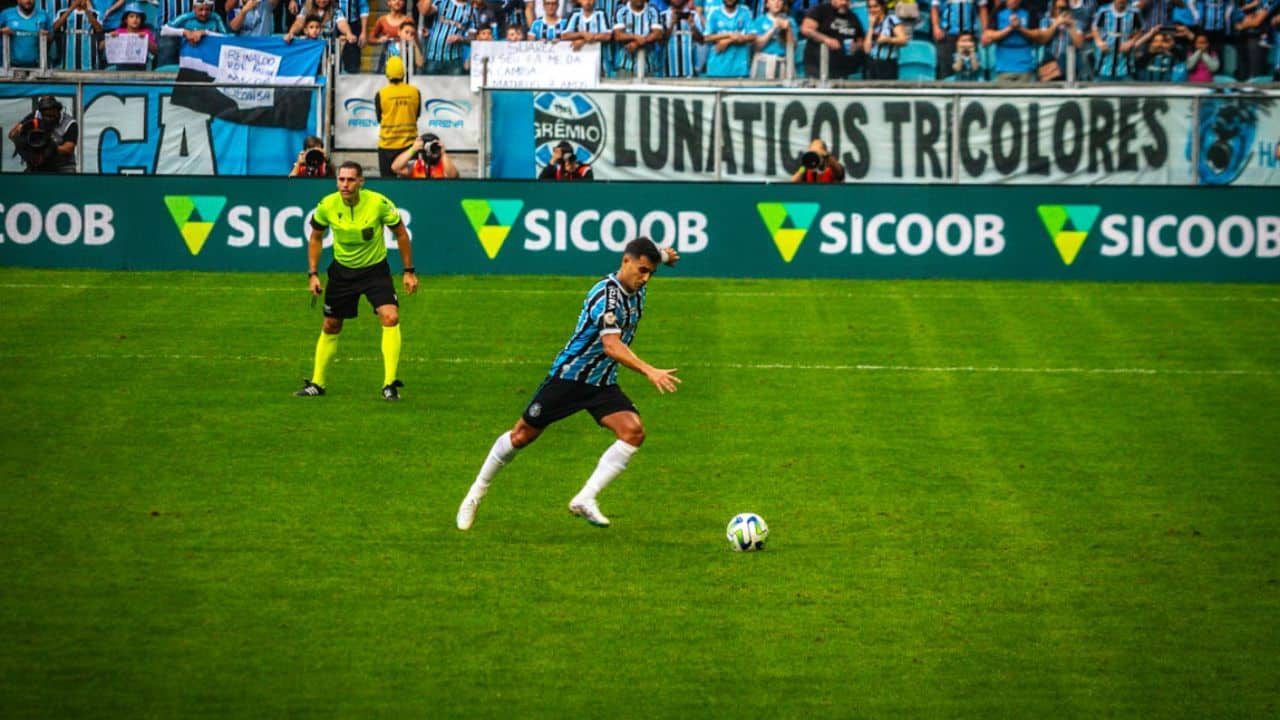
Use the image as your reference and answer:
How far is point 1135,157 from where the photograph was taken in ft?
81.6

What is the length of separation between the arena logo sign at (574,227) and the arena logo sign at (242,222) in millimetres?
1106

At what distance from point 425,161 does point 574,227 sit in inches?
96.8

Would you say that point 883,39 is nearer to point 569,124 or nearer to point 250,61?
point 569,124

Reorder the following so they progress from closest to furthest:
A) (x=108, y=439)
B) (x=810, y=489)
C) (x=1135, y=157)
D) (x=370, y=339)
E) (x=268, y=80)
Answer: (x=810, y=489), (x=108, y=439), (x=370, y=339), (x=1135, y=157), (x=268, y=80)

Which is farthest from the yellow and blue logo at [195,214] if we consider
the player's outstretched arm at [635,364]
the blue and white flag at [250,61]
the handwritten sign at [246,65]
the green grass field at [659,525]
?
the player's outstretched arm at [635,364]

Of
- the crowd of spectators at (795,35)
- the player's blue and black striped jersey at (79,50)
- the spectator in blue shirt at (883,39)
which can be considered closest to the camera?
the spectator in blue shirt at (883,39)

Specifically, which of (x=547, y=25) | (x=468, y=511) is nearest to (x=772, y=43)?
(x=547, y=25)

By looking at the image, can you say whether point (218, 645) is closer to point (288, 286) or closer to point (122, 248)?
point (288, 286)

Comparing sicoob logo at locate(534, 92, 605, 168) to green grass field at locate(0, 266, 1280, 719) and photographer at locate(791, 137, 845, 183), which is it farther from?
green grass field at locate(0, 266, 1280, 719)

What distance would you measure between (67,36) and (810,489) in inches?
765

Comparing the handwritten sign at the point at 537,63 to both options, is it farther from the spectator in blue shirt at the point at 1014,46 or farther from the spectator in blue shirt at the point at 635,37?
the spectator in blue shirt at the point at 1014,46

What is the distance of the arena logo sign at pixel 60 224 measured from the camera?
2375 centimetres

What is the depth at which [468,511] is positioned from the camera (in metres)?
11.0

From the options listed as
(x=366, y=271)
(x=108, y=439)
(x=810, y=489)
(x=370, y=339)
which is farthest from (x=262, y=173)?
(x=810, y=489)
